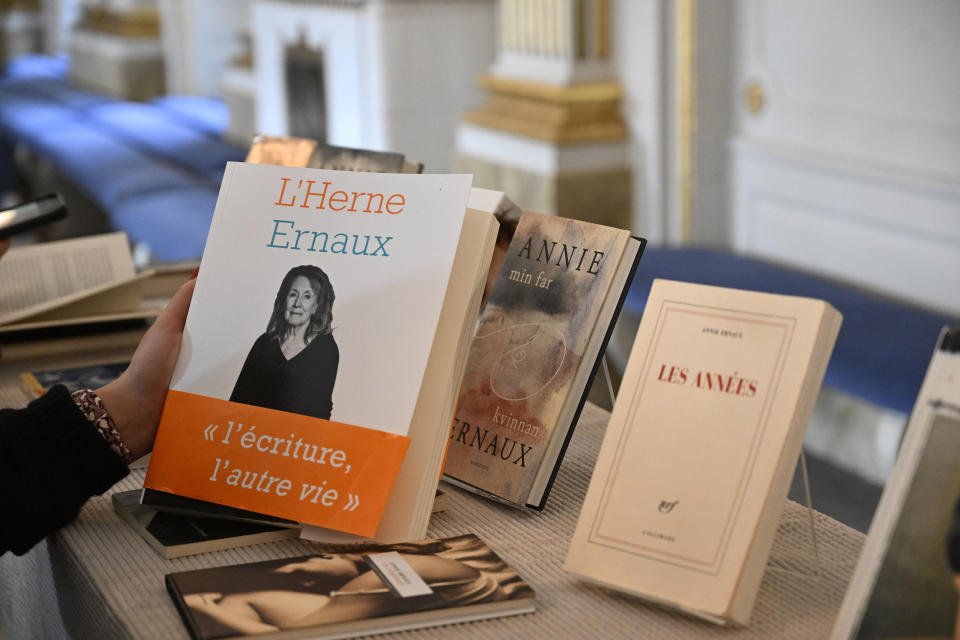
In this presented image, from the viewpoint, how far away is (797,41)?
3074mm

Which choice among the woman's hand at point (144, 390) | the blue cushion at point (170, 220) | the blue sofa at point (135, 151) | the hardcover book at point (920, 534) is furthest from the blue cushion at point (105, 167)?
the hardcover book at point (920, 534)

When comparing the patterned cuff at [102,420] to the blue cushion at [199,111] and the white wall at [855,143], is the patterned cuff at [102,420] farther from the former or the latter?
the blue cushion at [199,111]

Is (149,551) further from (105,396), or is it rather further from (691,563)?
(691,563)

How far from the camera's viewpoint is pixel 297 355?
2.77 feet

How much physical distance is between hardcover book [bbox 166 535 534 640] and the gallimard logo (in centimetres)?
24

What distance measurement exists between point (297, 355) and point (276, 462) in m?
0.08

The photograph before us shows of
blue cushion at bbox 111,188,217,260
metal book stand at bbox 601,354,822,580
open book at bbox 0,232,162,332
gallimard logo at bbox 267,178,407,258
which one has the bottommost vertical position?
blue cushion at bbox 111,188,217,260

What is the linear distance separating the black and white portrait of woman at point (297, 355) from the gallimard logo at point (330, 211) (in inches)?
0.9

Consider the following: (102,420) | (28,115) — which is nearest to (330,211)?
(102,420)

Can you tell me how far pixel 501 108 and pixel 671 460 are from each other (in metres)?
3.09

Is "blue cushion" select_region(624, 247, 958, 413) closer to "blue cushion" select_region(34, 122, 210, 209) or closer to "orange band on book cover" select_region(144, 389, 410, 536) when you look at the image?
"orange band on book cover" select_region(144, 389, 410, 536)

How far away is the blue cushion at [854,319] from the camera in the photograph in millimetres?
2127

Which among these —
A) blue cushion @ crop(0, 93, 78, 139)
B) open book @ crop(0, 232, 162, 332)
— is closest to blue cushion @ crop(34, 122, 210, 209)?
blue cushion @ crop(0, 93, 78, 139)

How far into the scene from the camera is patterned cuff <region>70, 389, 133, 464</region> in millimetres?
868
